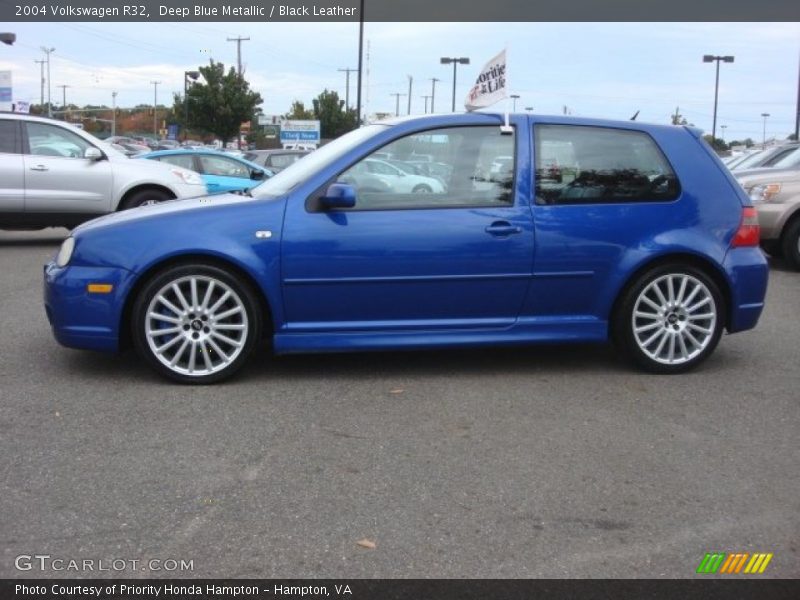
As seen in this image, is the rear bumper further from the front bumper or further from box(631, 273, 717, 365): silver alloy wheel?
the front bumper

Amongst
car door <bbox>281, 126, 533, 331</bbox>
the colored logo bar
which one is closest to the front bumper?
car door <bbox>281, 126, 533, 331</bbox>

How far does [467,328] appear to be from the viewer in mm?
5082

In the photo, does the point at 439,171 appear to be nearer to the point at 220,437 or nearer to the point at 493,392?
the point at 493,392

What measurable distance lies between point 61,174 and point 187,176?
5.11 feet

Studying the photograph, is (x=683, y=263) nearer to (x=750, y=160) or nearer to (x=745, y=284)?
(x=745, y=284)

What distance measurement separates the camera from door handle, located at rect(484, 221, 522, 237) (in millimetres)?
4992

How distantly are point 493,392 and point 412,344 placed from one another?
1.81ft

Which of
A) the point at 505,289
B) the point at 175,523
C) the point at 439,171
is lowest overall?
the point at 175,523

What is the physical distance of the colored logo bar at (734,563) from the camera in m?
2.97

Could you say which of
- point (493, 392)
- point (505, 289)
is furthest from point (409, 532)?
point (505, 289)

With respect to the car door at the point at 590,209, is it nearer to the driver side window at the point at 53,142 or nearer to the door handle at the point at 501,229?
the door handle at the point at 501,229

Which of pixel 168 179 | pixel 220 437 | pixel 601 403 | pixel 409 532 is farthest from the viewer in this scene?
pixel 168 179

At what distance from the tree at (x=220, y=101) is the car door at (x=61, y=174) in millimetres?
37990

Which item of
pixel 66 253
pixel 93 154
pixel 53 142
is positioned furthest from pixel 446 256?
pixel 53 142
